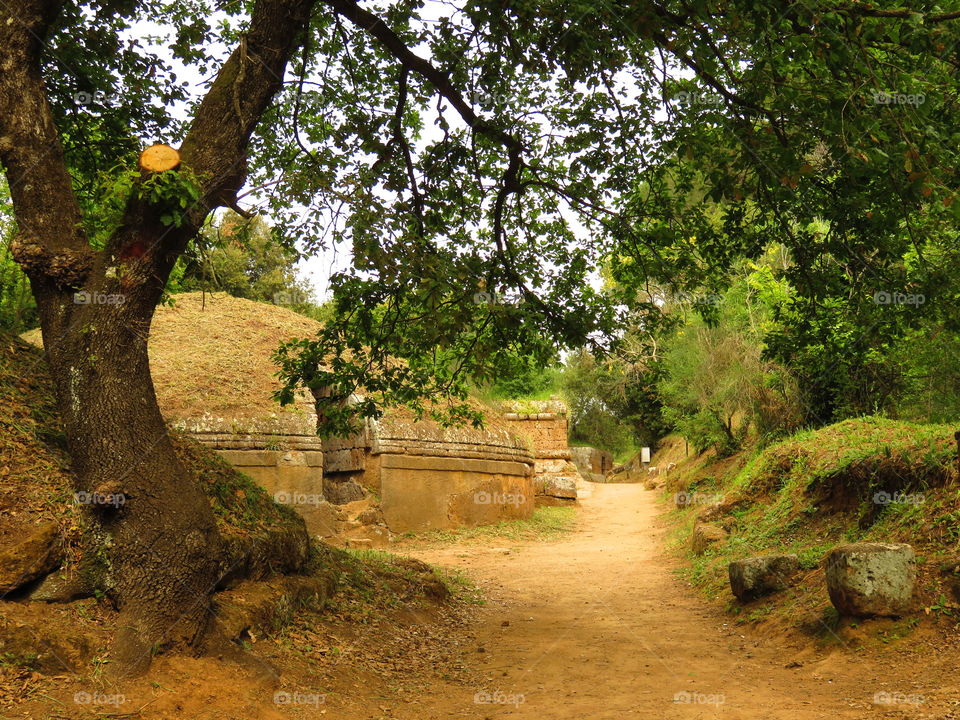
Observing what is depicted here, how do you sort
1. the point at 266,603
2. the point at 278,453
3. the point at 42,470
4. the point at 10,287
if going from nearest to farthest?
the point at 42,470 < the point at 266,603 < the point at 278,453 < the point at 10,287

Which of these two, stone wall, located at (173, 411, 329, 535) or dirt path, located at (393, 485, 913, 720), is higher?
stone wall, located at (173, 411, 329, 535)

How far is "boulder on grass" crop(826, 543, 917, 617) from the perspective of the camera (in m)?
6.38

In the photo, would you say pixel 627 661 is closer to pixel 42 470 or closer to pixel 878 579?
pixel 878 579

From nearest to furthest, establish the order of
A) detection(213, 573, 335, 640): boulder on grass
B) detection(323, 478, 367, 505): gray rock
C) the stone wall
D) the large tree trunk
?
the large tree trunk → detection(213, 573, 335, 640): boulder on grass → the stone wall → detection(323, 478, 367, 505): gray rock

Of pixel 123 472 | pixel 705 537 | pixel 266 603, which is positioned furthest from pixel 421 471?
pixel 123 472

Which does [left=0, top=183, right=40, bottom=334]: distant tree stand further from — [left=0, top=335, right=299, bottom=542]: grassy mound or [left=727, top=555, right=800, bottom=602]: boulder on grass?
[left=727, top=555, right=800, bottom=602]: boulder on grass

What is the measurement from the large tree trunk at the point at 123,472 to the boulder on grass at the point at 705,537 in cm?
896

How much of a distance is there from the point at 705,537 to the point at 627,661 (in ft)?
Result: 18.6

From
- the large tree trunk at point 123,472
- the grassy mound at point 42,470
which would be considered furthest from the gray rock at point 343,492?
the large tree trunk at point 123,472

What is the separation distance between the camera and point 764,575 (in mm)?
8523

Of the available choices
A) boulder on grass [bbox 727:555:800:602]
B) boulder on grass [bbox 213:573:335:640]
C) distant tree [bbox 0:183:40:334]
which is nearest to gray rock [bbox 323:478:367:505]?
distant tree [bbox 0:183:40:334]

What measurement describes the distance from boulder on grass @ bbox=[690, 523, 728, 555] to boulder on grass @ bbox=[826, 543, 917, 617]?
556 cm

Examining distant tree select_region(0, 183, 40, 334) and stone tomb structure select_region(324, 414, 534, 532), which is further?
stone tomb structure select_region(324, 414, 534, 532)

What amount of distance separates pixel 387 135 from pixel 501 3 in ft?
9.41
